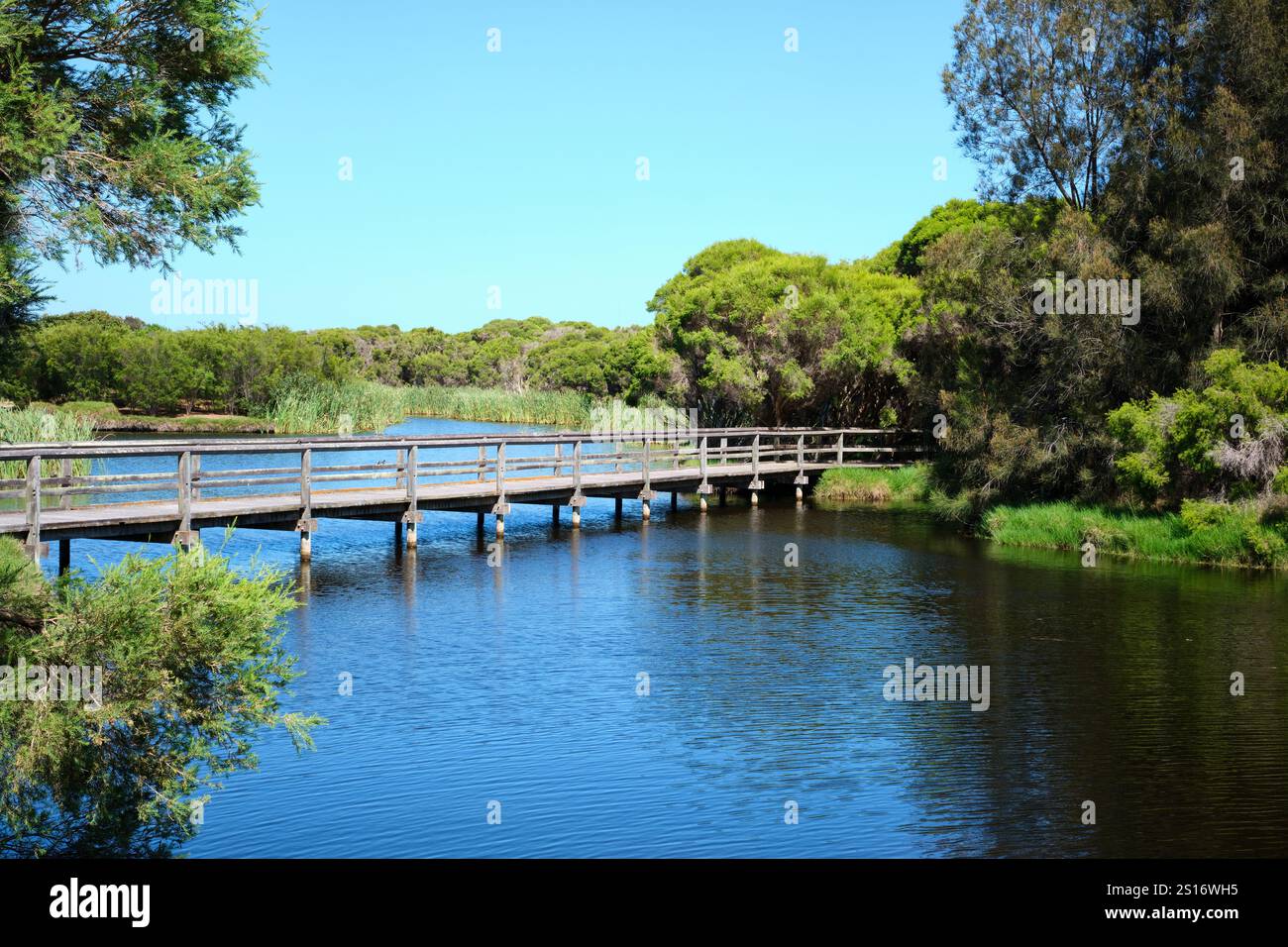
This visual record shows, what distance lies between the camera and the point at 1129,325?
2627 cm

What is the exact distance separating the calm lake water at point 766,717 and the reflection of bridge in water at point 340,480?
1642 mm

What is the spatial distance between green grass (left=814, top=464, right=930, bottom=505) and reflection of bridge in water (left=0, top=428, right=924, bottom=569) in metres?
0.65

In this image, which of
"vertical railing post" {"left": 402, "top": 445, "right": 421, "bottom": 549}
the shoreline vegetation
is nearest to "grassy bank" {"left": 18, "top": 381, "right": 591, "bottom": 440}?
"vertical railing post" {"left": 402, "top": 445, "right": 421, "bottom": 549}

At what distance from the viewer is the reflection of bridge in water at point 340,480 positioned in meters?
18.9

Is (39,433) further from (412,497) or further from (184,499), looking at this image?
(184,499)

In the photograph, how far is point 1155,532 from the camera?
24.8 meters

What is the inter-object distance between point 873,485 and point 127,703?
105 ft

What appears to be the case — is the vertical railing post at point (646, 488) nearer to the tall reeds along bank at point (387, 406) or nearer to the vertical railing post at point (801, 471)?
the vertical railing post at point (801, 471)

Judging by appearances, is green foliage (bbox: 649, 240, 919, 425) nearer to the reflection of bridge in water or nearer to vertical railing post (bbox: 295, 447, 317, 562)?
the reflection of bridge in water

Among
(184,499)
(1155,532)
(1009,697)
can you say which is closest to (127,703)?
(1009,697)

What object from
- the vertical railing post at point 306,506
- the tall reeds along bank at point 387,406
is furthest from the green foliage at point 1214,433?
the tall reeds along bank at point 387,406

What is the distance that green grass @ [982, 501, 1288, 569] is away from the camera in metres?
22.8

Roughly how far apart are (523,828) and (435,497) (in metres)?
16.9

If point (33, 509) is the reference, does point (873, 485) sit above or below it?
below
